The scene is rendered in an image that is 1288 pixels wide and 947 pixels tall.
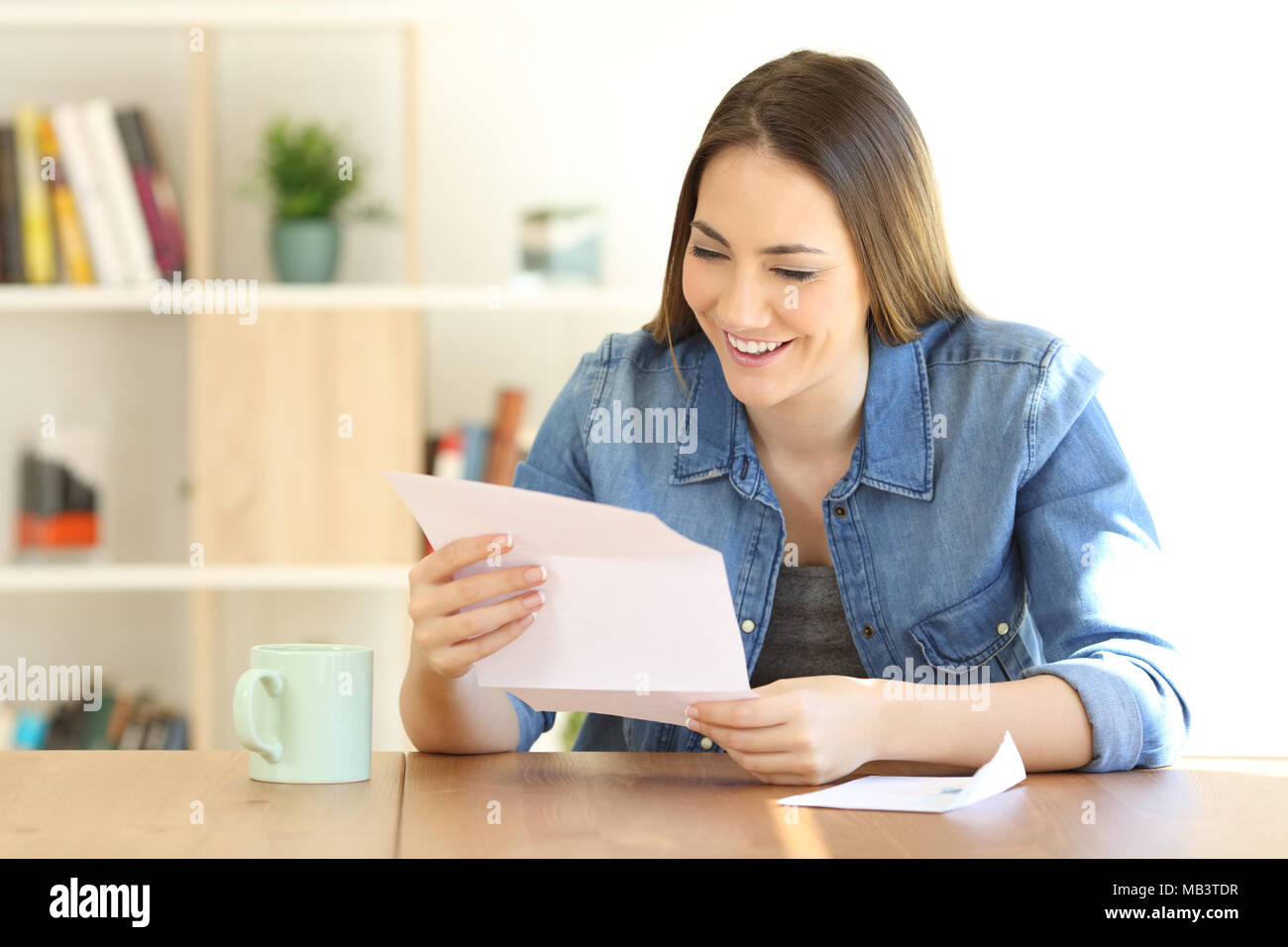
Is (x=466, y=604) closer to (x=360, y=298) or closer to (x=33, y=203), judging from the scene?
(x=360, y=298)

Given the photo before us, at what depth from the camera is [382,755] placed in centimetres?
112

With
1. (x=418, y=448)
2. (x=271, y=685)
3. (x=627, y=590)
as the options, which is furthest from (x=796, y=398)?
(x=418, y=448)

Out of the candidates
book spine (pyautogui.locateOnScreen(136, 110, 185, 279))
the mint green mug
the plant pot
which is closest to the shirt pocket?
the mint green mug

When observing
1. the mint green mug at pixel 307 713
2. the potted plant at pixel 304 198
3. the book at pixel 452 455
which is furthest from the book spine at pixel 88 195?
the mint green mug at pixel 307 713

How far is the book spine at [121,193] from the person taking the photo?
265 centimetres

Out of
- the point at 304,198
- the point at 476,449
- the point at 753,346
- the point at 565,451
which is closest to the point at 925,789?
the point at 753,346

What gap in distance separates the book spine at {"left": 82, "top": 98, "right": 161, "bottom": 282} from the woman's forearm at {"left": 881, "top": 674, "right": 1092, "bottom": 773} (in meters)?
2.13

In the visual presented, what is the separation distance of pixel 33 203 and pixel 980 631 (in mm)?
2203

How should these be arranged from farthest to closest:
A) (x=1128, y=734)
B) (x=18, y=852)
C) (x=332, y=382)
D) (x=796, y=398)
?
(x=332, y=382) < (x=796, y=398) < (x=1128, y=734) < (x=18, y=852)

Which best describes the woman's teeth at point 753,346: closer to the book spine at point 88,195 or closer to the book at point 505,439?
the book at point 505,439

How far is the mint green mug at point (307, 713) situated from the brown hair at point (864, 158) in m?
0.63

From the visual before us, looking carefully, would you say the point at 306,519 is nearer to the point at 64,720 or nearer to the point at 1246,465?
the point at 64,720

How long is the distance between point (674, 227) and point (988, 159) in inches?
68.7

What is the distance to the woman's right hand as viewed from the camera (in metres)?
0.99
